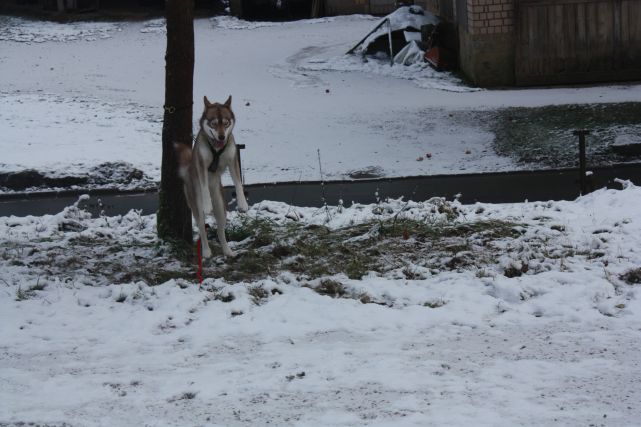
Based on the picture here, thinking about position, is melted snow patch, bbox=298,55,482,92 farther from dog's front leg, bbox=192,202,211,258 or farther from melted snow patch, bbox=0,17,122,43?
dog's front leg, bbox=192,202,211,258

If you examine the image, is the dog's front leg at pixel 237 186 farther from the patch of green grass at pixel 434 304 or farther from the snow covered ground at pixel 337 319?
the patch of green grass at pixel 434 304

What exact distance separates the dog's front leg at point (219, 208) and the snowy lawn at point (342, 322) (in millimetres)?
173

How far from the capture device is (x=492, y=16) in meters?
19.9

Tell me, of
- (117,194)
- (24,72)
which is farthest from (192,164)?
(24,72)

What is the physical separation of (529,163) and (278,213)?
5.58 meters

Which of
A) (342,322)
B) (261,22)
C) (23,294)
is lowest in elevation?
(342,322)

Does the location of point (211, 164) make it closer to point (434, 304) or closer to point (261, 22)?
point (434, 304)

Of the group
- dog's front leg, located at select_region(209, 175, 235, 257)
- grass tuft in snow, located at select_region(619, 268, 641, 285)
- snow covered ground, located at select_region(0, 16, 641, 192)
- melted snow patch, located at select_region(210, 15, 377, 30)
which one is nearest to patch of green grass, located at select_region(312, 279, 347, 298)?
dog's front leg, located at select_region(209, 175, 235, 257)

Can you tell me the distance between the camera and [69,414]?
6082 mm

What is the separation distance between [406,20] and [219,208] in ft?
52.9

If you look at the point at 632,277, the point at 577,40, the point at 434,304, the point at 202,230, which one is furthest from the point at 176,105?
the point at 577,40

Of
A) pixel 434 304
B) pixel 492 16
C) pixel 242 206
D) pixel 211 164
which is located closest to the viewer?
pixel 434 304

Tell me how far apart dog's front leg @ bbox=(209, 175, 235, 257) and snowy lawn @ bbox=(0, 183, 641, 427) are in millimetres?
173

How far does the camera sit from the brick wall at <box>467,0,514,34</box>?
19.8m
